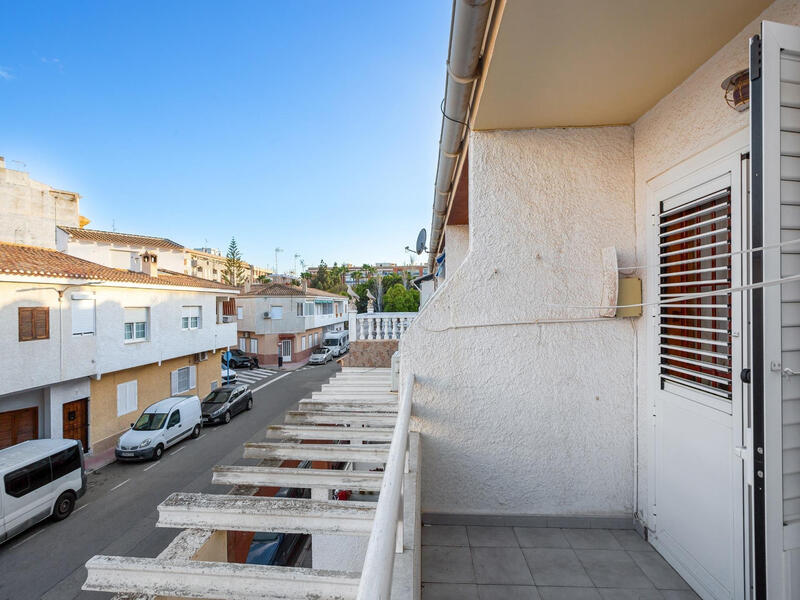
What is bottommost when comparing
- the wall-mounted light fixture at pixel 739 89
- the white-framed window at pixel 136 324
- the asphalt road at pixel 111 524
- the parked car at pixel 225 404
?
the asphalt road at pixel 111 524

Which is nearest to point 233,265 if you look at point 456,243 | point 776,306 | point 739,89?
point 456,243

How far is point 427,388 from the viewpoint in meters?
3.07

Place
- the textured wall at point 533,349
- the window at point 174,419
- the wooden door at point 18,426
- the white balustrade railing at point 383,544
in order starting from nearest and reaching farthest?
the white balustrade railing at point 383,544 < the textured wall at point 533,349 < the wooden door at point 18,426 < the window at point 174,419

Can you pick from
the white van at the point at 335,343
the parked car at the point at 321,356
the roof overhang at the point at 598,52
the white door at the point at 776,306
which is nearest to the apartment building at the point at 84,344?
the parked car at the point at 321,356

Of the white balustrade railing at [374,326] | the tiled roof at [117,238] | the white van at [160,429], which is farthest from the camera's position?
the tiled roof at [117,238]

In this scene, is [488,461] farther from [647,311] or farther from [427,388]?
[647,311]

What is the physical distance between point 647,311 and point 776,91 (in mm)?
1944

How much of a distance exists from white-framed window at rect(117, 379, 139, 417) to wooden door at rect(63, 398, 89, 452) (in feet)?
4.02

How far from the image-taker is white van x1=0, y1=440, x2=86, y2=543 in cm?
756

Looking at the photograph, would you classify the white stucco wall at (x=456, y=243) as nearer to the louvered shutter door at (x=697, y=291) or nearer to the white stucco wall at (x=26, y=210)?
the louvered shutter door at (x=697, y=291)

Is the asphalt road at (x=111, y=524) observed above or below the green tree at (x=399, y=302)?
below

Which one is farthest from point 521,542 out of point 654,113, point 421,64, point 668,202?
point 421,64

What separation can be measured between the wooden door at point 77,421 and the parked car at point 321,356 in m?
16.8

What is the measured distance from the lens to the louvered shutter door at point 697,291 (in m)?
2.18
